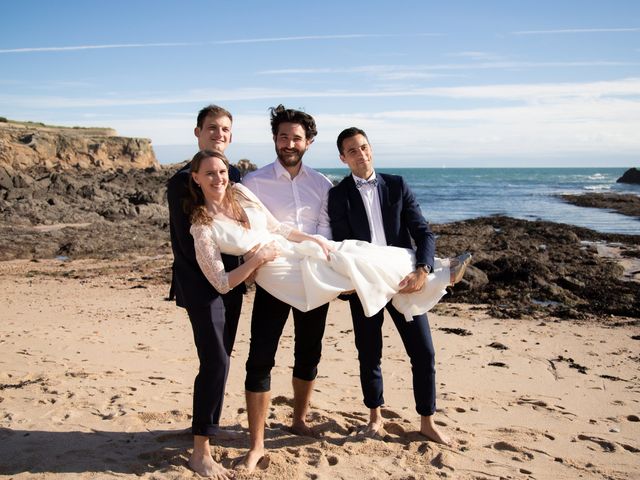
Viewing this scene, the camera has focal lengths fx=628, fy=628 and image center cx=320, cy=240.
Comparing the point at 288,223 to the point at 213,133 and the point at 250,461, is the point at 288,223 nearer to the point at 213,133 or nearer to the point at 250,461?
the point at 213,133

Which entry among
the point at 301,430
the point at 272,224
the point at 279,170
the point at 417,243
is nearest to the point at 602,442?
the point at 417,243

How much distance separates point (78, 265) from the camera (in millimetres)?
11961

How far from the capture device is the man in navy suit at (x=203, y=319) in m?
3.43

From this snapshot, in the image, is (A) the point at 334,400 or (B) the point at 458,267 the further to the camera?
(A) the point at 334,400

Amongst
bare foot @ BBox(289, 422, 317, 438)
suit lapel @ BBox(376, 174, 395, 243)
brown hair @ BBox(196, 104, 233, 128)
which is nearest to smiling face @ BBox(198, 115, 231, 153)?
brown hair @ BBox(196, 104, 233, 128)

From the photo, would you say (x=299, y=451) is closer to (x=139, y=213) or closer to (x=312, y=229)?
(x=312, y=229)

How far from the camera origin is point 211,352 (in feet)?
11.4

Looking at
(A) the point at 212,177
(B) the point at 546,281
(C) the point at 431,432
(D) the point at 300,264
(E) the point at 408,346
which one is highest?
(A) the point at 212,177

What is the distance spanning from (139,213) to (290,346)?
545 inches

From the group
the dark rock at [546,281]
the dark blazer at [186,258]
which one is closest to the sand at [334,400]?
the dark rock at [546,281]

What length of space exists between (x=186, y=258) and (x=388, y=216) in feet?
4.38

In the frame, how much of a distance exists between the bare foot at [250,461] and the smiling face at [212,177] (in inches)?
59.2

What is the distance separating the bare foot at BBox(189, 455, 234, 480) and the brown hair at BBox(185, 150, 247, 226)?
4.45 feet

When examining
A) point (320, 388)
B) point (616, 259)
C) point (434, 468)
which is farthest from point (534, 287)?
point (434, 468)
